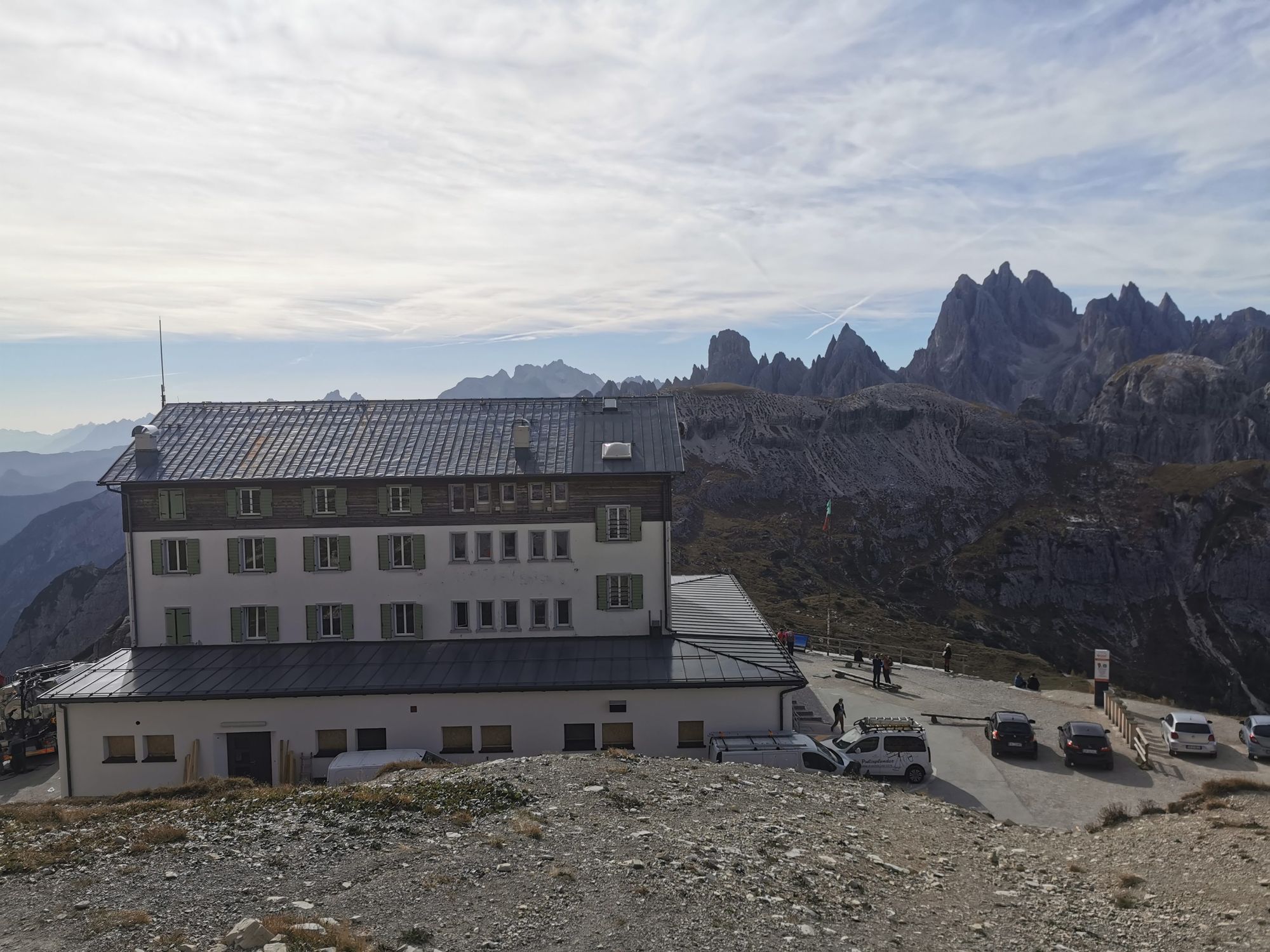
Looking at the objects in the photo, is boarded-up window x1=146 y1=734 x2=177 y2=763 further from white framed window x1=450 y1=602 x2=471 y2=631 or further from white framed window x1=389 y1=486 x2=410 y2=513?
white framed window x1=389 y1=486 x2=410 y2=513

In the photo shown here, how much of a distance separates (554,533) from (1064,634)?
76.3 metres

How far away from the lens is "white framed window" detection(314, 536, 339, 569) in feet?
125

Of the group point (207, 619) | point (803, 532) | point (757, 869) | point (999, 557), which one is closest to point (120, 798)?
point (207, 619)

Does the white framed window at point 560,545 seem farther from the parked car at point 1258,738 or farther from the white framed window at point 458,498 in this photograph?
the parked car at point 1258,738

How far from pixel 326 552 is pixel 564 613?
11362 mm

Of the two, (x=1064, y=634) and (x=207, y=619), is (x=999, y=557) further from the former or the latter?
(x=207, y=619)

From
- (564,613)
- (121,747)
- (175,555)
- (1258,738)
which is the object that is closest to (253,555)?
(175,555)

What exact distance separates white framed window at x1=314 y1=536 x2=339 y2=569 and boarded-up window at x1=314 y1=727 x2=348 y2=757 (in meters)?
7.67

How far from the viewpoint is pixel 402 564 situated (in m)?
38.3

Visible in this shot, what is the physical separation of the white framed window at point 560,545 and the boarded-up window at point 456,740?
8.70 meters

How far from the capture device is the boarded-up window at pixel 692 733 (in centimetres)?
3400

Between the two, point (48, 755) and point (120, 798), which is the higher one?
point (120, 798)

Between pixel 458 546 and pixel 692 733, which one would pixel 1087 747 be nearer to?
pixel 692 733

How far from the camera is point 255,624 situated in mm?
38375
